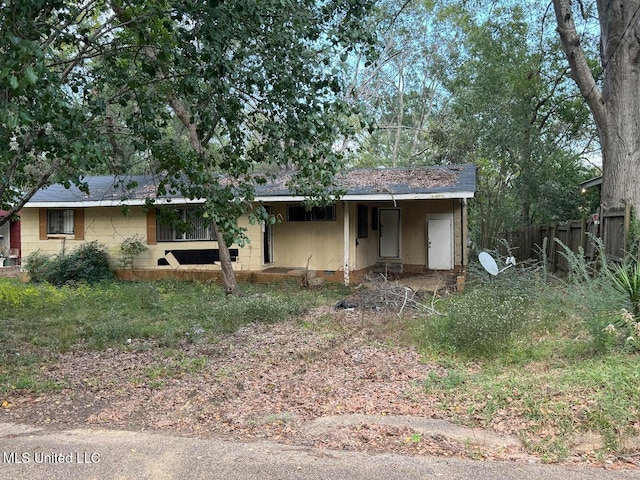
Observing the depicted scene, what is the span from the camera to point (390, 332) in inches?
302

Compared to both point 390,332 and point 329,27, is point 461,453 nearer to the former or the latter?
point 390,332

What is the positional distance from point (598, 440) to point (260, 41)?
194 inches

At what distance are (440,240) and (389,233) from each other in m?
1.99

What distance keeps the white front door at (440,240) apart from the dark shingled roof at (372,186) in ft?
4.64

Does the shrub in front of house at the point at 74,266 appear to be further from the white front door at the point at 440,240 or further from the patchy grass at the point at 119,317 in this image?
the white front door at the point at 440,240

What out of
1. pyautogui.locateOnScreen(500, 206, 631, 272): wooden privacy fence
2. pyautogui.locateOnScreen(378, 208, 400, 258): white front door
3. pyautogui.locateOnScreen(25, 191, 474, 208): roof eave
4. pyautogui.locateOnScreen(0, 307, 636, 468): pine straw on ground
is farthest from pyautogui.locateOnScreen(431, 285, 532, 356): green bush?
pyautogui.locateOnScreen(378, 208, 400, 258): white front door

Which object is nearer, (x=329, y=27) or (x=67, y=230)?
(x=329, y=27)

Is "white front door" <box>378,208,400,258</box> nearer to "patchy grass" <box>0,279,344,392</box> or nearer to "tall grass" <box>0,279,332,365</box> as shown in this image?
"patchy grass" <box>0,279,344,392</box>

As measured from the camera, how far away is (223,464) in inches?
140

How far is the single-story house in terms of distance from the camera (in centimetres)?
1429

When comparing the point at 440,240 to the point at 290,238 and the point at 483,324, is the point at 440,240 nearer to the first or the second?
the point at 290,238

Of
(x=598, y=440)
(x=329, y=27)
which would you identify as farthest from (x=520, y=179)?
(x=598, y=440)

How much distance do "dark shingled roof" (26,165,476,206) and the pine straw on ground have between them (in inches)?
217

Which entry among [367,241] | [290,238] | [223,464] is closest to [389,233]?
[367,241]
